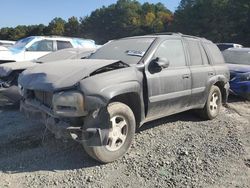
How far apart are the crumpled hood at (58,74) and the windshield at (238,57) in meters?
7.19

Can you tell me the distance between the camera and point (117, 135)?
206 inches

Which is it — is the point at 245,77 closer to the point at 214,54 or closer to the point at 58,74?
the point at 214,54

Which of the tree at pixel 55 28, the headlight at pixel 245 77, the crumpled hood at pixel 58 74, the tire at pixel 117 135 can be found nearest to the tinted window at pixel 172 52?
the crumpled hood at pixel 58 74

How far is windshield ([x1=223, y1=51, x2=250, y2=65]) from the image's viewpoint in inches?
456

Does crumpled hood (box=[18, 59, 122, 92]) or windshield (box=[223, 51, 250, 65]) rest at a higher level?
crumpled hood (box=[18, 59, 122, 92])

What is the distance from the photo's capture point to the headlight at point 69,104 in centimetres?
471

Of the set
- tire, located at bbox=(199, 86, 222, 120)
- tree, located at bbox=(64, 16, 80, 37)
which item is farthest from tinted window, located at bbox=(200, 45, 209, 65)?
tree, located at bbox=(64, 16, 80, 37)

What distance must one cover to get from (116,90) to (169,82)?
1340mm

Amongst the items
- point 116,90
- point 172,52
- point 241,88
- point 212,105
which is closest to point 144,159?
point 116,90

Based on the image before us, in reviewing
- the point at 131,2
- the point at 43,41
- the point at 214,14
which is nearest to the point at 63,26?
the point at 131,2

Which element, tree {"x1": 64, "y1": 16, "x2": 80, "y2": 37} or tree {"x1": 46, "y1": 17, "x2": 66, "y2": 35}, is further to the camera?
tree {"x1": 64, "y1": 16, "x2": 80, "y2": 37}

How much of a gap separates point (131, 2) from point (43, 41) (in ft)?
245

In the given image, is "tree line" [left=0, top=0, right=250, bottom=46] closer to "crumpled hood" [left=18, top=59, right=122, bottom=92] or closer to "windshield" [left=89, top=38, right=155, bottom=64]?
"windshield" [left=89, top=38, right=155, bottom=64]

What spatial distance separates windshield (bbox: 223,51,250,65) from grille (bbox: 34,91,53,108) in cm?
781
